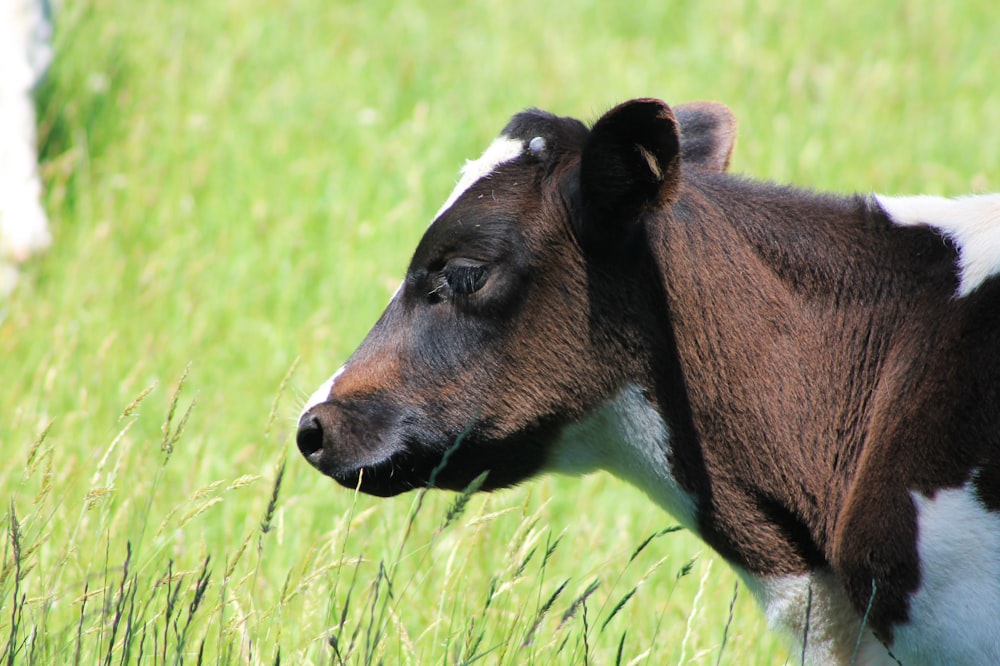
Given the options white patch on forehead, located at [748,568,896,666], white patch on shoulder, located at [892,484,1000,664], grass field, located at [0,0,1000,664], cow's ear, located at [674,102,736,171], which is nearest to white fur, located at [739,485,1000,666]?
white patch on shoulder, located at [892,484,1000,664]

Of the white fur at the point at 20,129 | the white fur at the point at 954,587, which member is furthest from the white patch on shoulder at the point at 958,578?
the white fur at the point at 20,129

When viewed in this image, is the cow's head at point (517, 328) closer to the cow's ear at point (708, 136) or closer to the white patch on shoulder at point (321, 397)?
the white patch on shoulder at point (321, 397)

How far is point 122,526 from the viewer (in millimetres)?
4602

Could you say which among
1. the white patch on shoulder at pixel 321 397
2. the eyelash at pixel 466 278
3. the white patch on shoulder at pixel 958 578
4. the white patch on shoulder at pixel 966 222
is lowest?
the white patch on shoulder at pixel 958 578

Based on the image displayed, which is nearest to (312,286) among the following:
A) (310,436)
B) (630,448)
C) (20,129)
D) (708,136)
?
(20,129)

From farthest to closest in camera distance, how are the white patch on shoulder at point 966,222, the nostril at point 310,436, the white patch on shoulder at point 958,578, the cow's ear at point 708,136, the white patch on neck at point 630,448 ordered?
1. the cow's ear at point 708,136
2. the nostril at point 310,436
3. the white patch on neck at point 630,448
4. the white patch on shoulder at point 966,222
5. the white patch on shoulder at point 958,578

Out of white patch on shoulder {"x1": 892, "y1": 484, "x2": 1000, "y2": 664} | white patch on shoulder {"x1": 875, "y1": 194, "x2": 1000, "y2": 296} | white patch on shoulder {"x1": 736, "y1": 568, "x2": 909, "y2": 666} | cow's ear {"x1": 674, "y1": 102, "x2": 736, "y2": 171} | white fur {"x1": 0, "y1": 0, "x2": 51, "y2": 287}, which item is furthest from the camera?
white fur {"x1": 0, "y1": 0, "x2": 51, "y2": 287}

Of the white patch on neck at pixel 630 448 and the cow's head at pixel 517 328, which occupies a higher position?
the cow's head at pixel 517 328

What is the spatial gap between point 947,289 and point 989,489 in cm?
59

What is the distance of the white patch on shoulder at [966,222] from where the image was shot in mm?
3195

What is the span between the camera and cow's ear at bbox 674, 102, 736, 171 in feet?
13.3

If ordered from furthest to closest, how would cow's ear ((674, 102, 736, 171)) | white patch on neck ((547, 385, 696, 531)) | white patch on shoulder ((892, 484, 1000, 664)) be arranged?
cow's ear ((674, 102, 736, 171)) < white patch on neck ((547, 385, 696, 531)) < white patch on shoulder ((892, 484, 1000, 664))

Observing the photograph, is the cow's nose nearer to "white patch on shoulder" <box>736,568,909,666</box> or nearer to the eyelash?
the eyelash

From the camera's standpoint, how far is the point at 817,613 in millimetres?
3318
